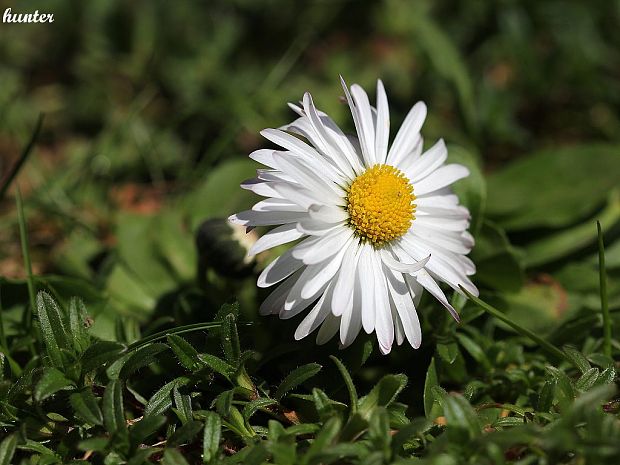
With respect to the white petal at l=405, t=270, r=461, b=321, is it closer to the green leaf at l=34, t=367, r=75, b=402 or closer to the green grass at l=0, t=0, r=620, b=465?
the green grass at l=0, t=0, r=620, b=465

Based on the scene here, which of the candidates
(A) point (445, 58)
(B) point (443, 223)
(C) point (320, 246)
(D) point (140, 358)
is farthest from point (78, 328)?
(A) point (445, 58)

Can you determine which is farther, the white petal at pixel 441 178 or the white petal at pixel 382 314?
the white petal at pixel 441 178

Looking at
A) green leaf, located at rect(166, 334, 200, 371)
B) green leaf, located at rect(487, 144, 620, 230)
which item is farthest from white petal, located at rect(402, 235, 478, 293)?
green leaf, located at rect(487, 144, 620, 230)

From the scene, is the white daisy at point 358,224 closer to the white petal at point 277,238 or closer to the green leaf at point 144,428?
the white petal at point 277,238

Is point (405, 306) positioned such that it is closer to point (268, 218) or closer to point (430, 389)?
point (430, 389)

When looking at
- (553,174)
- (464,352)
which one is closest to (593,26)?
(553,174)

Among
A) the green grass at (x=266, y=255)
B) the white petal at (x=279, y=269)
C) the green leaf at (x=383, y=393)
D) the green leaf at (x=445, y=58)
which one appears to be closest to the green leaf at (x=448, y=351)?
the green grass at (x=266, y=255)
